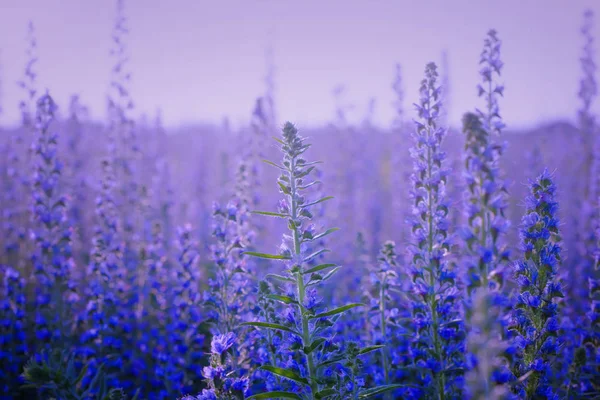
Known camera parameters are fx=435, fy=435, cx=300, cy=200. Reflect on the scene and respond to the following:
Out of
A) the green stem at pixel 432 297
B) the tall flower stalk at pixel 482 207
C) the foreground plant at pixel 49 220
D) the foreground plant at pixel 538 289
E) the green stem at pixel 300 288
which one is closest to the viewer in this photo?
the tall flower stalk at pixel 482 207

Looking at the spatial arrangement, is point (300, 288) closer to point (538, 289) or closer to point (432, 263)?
point (432, 263)

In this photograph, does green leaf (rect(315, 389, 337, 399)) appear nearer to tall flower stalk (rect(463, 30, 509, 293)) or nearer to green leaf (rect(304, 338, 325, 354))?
green leaf (rect(304, 338, 325, 354))

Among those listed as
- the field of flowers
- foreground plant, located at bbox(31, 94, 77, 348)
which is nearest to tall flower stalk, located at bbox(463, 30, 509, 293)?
the field of flowers

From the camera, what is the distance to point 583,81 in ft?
39.0

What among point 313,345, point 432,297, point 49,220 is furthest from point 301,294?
point 49,220

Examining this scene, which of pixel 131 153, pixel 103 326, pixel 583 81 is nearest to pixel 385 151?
pixel 583 81

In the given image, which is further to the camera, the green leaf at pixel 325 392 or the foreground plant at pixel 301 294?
the foreground plant at pixel 301 294

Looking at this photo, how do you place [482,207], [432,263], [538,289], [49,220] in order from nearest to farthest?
[482,207] → [538,289] → [432,263] → [49,220]

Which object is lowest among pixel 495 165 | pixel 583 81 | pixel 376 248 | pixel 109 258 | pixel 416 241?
pixel 376 248

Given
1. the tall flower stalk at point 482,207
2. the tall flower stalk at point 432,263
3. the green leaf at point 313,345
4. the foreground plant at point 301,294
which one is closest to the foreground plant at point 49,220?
the foreground plant at point 301,294

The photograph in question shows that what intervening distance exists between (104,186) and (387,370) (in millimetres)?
5077

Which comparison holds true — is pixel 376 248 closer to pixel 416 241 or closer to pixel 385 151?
pixel 416 241

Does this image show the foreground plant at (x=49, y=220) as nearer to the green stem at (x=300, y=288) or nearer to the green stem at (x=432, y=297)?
the green stem at (x=300, y=288)

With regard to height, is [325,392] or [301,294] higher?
[301,294]
